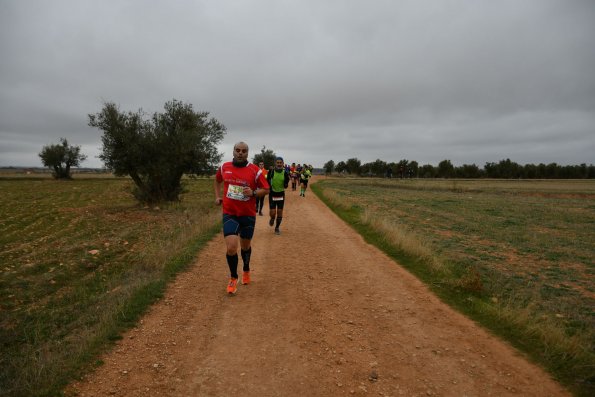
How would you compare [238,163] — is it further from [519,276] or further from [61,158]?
[61,158]

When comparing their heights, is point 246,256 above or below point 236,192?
below

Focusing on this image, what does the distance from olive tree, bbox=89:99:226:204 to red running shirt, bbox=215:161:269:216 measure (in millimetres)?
17160

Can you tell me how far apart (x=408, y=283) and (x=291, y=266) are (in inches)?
101

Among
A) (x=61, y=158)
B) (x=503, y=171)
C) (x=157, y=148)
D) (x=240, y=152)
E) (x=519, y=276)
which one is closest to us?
(x=240, y=152)

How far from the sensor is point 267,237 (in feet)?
37.0

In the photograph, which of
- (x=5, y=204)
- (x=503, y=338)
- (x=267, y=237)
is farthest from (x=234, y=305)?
(x=5, y=204)

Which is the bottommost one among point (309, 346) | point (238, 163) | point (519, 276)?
point (519, 276)

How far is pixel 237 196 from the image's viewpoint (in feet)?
19.8

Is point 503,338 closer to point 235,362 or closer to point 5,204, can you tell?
point 235,362

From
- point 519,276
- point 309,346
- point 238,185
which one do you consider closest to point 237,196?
point 238,185

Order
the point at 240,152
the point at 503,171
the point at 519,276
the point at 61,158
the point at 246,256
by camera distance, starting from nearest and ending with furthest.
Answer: the point at 240,152 < the point at 246,256 < the point at 519,276 < the point at 61,158 < the point at 503,171

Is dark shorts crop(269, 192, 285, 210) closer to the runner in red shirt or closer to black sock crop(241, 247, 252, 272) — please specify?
black sock crop(241, 247, 252, 272)

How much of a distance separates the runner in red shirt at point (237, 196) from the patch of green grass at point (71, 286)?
163 centimetres

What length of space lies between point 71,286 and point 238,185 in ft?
18.9
